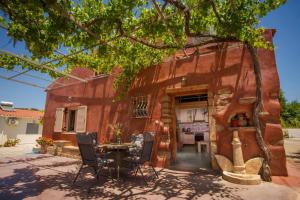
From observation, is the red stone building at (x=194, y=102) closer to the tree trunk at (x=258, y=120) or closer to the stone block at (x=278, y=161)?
the stone block at (x=278, y=161)

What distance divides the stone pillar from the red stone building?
0.79 feet

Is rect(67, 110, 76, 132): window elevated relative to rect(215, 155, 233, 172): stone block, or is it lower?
elevated

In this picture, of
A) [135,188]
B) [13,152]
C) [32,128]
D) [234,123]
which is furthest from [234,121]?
[32,128]

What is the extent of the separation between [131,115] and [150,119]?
85 cm

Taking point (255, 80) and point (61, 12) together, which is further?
point (255, 80)

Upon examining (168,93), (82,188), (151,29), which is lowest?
(82,188)

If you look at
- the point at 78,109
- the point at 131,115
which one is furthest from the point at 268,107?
the point at 78,109

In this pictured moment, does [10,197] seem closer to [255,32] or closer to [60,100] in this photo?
[255,32]

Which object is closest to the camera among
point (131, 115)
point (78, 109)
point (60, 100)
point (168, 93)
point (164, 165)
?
point (164, 165)

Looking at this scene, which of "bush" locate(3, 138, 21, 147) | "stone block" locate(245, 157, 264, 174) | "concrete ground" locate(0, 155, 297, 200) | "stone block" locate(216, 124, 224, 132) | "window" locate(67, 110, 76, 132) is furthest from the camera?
"bush" locate(3, 138, 21, 147)

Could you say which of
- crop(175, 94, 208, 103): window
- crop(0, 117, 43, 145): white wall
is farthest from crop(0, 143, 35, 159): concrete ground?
crop(175, 94, 208, 103): window

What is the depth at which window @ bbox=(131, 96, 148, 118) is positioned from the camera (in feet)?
20.3

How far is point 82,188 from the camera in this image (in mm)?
3459

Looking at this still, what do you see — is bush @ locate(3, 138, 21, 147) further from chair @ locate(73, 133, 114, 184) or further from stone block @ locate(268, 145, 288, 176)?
stone block @ locate(268, 145, 288, 176)
